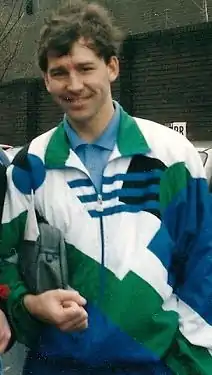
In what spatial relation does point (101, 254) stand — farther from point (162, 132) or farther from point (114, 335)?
point (162, 132)

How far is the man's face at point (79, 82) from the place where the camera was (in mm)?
2475

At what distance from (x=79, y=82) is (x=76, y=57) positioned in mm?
84

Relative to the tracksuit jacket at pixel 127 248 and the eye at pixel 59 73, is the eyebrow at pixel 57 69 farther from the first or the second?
the tracksuit jacket at pixel 127 248

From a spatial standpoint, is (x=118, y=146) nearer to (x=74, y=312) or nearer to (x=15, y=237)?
(x=15, y=237)

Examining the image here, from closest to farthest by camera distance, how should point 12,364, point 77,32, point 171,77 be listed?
point 77,32 < point 12,364 < point 171,77

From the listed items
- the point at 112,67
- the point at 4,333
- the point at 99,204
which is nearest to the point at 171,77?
the point at 112,67

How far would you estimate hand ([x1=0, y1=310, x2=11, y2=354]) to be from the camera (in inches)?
96.3

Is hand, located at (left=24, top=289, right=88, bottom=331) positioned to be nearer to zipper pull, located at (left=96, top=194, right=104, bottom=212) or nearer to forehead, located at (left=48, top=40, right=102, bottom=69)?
zipper pull, located at (left=96, top=194, right=104, bottom=212)

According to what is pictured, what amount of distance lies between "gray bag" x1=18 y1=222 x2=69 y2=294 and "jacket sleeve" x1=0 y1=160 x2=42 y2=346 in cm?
5

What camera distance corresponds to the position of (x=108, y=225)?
2.43 metres

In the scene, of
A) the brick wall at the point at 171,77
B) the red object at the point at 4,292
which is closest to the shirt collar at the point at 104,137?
the red object at the point at 4,292

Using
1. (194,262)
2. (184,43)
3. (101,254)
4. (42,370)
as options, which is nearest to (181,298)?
(194,262)

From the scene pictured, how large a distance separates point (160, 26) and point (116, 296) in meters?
16.7

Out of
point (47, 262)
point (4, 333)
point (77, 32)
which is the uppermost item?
point (77, 32)
